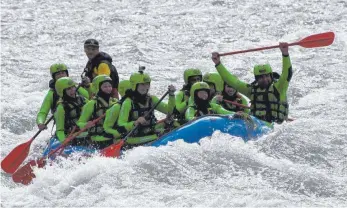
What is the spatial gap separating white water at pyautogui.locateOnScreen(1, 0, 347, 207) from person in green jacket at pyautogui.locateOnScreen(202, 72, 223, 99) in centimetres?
114

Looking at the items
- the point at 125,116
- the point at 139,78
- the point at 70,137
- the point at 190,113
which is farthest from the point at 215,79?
the point at 70,137

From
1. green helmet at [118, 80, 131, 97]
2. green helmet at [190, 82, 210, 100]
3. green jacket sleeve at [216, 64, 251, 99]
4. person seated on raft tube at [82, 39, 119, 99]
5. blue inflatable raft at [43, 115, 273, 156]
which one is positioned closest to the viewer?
blue inflatable raft at [43, 115, 273, 156]

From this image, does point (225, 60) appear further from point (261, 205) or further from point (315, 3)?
point (261, 205)

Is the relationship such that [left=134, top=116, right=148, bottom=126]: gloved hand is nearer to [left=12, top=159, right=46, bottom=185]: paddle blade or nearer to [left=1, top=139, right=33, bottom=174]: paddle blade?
[left=12, top=159, right=46, bottom=185]: paddle blade

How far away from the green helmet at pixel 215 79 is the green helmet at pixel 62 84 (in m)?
1.91

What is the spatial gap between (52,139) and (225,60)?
782 cm

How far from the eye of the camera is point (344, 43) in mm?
19094

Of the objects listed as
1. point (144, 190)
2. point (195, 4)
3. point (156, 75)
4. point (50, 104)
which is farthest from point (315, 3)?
point (144, 190)

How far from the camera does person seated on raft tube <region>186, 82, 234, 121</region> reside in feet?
35.2

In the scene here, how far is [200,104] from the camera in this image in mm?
10930

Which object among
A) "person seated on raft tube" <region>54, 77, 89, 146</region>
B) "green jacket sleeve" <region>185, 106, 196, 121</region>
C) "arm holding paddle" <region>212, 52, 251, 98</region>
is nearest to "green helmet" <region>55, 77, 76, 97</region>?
"person seated on raft tube" <region>54, 77, 89, 146</region>

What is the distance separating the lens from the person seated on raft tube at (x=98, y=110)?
36.1 ft

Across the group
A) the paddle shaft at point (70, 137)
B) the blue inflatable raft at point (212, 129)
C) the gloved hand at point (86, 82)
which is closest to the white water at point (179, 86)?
the blue inflatable raft at point (212, 129)

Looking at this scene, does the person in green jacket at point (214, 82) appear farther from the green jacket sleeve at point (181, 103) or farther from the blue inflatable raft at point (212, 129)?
the blue inflatable raft at point (212, 129)
